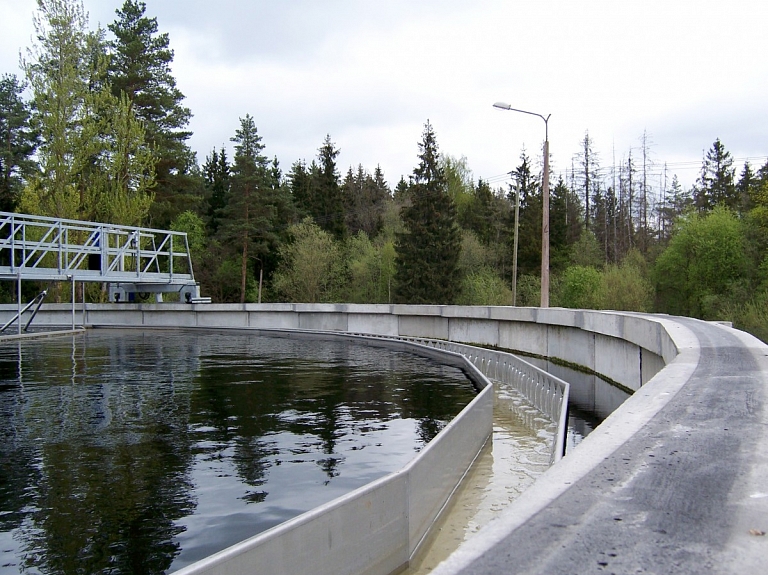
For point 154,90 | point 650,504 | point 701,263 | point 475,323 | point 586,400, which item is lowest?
point 586,400

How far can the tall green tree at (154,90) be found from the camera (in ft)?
210

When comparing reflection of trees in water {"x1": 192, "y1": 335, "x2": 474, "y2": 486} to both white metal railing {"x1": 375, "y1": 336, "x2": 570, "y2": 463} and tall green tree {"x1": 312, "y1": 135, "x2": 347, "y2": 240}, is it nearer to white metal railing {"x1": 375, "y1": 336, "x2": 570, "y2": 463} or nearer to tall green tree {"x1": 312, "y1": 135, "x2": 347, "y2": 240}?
white metal railing {"x1": 375, "y1": 336, "x2": 570, "y2": 463}

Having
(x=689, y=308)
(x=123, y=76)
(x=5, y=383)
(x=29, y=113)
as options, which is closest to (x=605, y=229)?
(x=689, y=308)

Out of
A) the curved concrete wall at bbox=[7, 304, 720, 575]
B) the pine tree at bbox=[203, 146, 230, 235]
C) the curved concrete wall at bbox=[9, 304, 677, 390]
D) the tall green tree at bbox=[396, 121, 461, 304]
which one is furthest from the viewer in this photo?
the pine tree at bbox=[203, 146, 230, 235]

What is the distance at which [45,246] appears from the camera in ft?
97.1

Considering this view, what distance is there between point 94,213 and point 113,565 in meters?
51.2

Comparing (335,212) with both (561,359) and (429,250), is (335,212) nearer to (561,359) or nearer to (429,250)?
(429,250)

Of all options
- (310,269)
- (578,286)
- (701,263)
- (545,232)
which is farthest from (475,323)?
(310,269)

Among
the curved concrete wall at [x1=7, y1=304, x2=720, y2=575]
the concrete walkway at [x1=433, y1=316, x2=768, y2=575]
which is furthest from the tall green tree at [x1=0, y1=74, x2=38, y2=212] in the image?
the concrete walkway at [x1=433, y1=316, x2=768, y2=575]

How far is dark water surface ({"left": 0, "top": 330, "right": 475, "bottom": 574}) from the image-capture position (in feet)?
20.8

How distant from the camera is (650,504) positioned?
3.66m

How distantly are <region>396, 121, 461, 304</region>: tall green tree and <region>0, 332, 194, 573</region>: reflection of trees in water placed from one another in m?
49.7

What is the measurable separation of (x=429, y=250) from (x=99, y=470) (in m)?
58.7

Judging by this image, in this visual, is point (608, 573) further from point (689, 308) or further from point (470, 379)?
point (689, 308)
